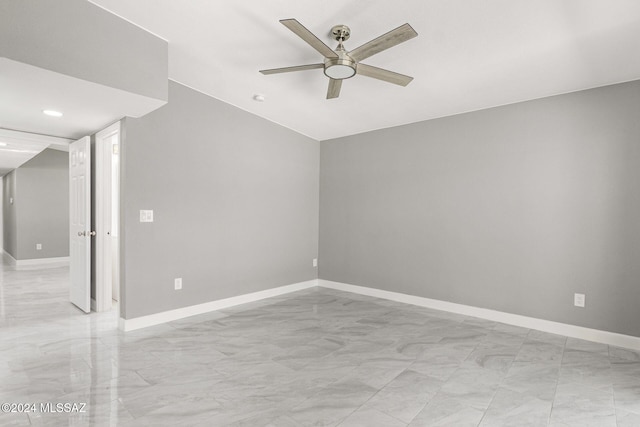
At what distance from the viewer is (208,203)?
420 cm

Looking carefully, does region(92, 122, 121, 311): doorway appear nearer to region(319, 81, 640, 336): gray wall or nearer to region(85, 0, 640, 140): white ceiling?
region(85, 0, 640, 140): white ceiling

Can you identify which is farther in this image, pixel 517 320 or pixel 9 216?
pixel 9 216

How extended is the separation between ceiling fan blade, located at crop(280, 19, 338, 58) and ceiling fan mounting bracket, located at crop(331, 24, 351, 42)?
0.92 ft

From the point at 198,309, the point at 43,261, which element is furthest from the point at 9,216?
the point at 198,309

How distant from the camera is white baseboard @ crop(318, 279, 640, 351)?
319cm

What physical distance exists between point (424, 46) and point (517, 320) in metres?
3.01

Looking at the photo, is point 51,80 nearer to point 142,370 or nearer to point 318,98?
point 142,370

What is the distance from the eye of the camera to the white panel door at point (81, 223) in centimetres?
407

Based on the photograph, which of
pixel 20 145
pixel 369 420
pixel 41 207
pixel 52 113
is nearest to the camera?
pixel 369 420

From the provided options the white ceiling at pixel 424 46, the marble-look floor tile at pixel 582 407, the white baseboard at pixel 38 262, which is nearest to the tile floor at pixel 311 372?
the marble-look floor tile at pixel 582 407

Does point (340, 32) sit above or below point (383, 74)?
above

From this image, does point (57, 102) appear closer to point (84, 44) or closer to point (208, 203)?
point (84, 44)

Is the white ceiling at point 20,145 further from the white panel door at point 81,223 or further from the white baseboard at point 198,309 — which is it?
the white baseboard at point 198,309

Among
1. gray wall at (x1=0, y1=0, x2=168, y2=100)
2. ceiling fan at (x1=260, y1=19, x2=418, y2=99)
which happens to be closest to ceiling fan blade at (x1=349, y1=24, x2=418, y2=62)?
ceiling fan at (x1=260, y1=19, x2=418, y2=99)
